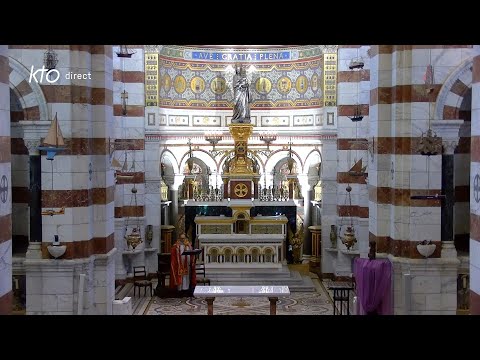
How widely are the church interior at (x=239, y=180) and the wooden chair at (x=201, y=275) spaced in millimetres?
133

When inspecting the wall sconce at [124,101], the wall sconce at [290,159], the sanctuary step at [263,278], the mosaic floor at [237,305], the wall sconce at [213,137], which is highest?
the wall sconce at [124,101]

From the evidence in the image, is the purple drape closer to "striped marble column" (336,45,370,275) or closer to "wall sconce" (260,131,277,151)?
"striped marble column" (336,45,370,275)

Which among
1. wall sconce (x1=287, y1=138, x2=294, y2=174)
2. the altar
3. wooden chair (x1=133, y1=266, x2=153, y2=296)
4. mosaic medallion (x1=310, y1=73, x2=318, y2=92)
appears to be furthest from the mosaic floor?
mosaic medallion (x1=310, y1=73, x2=318, y2=92)

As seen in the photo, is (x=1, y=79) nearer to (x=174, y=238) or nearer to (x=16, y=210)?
(x=16, y=210)

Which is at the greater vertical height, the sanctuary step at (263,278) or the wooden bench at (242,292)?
the wooden bench at (242,292)

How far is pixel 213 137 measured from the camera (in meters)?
22.4

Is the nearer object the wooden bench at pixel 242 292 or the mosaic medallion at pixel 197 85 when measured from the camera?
the wooden bench at pixel 242 292

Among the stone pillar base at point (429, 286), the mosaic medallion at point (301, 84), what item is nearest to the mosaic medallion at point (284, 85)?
the mosaic medallion at point (301, 84)

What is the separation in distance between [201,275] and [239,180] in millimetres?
3125

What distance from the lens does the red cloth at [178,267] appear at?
56.5 feet

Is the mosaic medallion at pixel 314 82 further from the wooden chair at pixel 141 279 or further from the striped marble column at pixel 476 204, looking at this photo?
the striped marble column at pixel 476 204

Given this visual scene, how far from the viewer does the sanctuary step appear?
1831 cm

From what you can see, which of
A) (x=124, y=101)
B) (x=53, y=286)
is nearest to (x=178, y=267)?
(x=124, y=101)

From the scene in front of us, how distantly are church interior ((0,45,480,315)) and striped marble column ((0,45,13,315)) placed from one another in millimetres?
30
